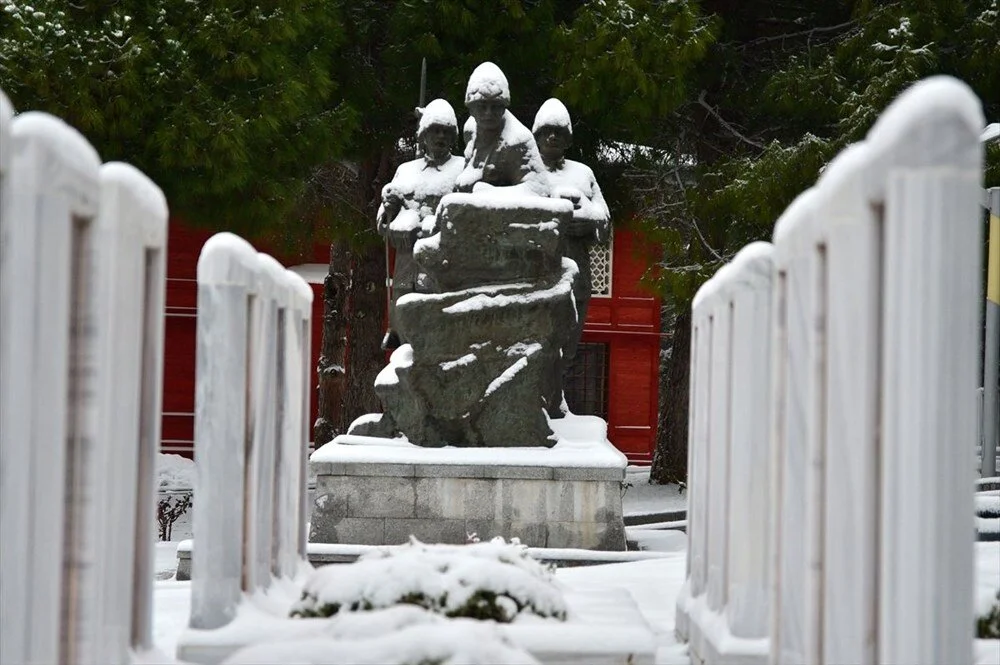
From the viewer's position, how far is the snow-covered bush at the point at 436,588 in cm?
506

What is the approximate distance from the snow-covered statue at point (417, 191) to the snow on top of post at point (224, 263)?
708 centimetres

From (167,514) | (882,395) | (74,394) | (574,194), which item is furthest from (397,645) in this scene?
(167,514)

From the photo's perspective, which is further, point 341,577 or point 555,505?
point 555,505

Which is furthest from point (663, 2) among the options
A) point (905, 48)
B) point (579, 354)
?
point (579, 354)

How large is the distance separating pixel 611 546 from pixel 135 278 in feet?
23.8

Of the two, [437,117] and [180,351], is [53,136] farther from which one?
[180,351]

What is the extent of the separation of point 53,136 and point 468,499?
7.73 m

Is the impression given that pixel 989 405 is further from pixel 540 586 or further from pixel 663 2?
pixel 540 586

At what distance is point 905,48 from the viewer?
15852mm

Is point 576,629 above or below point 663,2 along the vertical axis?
below

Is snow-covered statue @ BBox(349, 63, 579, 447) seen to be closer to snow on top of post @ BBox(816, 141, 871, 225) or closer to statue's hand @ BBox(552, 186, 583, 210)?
statue's hand @ BBox(552, 186, 583, 210)

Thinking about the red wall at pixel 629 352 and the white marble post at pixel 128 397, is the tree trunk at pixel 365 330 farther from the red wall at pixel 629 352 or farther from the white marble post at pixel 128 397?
the white marble post at pixel 128 397

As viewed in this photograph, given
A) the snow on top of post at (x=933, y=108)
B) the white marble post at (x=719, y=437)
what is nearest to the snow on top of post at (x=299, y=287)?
the white marble post at (x=719, y=437)

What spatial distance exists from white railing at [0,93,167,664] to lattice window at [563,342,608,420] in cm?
2425
